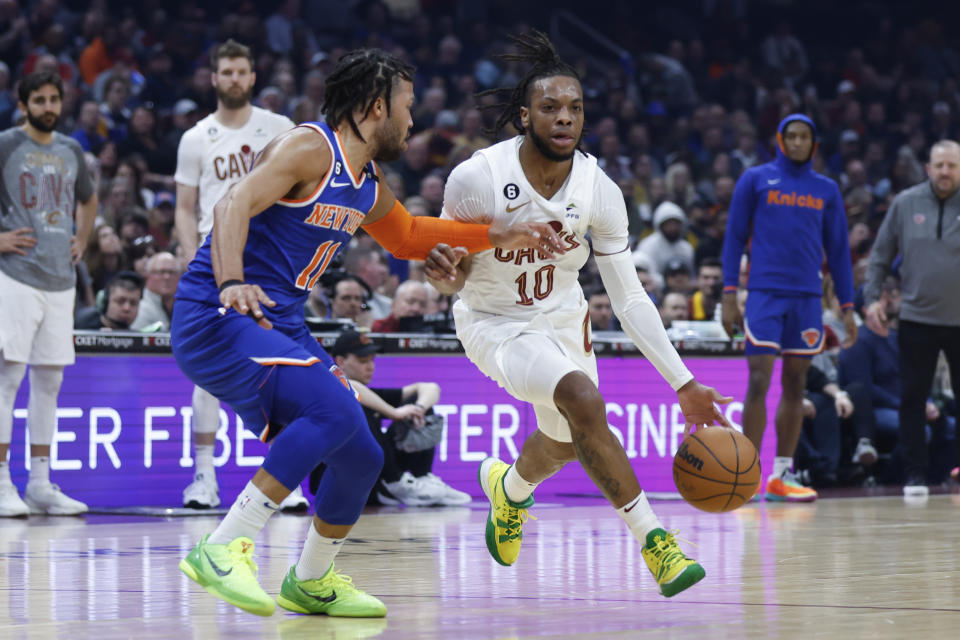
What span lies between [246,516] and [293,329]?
69 centimetres

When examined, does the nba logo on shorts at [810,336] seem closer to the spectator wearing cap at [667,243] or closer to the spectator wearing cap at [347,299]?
the spectator wearing cap at [347,299]

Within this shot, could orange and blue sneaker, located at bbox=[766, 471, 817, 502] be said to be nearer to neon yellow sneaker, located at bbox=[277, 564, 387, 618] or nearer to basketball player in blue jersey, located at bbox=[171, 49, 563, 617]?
basketball player in blue jersey, located at bbox=[171, 49, 563, 617]

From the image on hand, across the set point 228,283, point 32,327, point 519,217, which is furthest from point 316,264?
point 32,327

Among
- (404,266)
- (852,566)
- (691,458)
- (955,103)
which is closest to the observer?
(691,458)

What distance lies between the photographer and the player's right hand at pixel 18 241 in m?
8.23

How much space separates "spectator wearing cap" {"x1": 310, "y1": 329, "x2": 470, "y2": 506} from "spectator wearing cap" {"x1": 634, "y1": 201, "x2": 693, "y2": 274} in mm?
5358

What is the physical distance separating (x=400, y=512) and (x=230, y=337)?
4454 millimetres

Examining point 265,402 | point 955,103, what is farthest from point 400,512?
point 955,103

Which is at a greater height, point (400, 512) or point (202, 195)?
point (202, 195)

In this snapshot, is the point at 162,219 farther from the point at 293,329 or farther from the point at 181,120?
the point at 293,329

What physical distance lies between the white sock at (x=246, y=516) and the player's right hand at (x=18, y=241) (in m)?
4.39

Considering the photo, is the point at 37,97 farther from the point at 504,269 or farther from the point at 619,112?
the point at 619,112

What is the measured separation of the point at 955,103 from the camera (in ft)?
70.1

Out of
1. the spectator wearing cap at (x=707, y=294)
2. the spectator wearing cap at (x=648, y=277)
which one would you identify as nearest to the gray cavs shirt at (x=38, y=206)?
the spectator wearing cap at (x=648, y=277)
